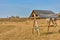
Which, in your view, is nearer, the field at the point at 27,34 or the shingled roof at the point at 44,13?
the field at the point at 27,34

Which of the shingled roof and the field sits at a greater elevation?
the shingled roof

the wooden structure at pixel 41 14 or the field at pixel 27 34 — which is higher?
the wooden structure at pixel 41 14

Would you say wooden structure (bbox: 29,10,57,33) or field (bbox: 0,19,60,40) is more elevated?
wooden structure (bbox: 29,10,57,33)

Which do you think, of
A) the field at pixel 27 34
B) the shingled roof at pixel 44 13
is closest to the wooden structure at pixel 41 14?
the shingled roof at pixel 44 13

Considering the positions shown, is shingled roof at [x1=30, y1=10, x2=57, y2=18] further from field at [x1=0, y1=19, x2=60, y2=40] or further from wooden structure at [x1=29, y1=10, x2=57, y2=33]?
field at [x1=0, y1=19, x2=60, y2=40]

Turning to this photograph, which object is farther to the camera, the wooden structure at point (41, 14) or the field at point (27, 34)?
the wooden structure at point (41, 14)

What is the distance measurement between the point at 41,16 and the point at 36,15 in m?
1.07

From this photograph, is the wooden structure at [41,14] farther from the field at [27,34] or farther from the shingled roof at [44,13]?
the field at [27,34]

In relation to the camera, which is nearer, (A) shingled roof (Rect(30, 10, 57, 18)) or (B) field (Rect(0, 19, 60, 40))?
(B) field (Rect(0, 19, 60, 40))

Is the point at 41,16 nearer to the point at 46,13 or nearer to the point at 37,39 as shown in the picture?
the point at 46,13

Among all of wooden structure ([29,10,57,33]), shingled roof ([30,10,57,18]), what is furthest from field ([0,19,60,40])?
shingled roof ([30,10,57,18])

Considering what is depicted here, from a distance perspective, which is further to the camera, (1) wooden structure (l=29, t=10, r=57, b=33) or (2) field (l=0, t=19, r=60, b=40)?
(1) wooden structure (l=29, t=10, r=57, b=33)

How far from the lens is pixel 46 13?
72.5ft

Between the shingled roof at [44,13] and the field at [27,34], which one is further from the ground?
the shingled roof at [44,13]
